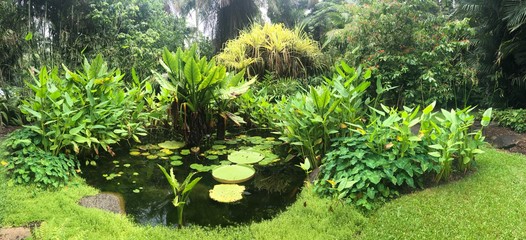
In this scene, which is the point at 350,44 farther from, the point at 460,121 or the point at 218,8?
the point at 218,8

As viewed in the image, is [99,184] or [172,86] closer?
[99,184]

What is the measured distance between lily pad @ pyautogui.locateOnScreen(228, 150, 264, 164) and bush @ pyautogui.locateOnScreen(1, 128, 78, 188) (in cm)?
161

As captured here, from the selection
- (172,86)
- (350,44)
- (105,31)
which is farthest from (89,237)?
(105,31)

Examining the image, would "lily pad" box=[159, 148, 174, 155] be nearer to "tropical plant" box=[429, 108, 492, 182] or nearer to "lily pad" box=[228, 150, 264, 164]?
"lily pad" box=[228, 150, 264, 164]

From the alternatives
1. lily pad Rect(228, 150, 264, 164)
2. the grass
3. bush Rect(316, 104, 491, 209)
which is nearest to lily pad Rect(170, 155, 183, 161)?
lily pad Rect(228, 150, 264, 164)

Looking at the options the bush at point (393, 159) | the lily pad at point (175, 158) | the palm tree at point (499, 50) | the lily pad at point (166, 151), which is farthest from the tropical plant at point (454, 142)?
the palm tree at point (499, 50)

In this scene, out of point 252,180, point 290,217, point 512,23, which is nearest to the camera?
point 290,217

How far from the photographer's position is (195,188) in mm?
3037

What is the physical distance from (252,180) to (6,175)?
7.07ft

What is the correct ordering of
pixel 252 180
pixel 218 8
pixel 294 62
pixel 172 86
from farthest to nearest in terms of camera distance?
1. pixel 218 8
2. pixel 294 62
3. pixel 172 86
4. pixel 252 180

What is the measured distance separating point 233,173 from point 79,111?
5.70 feet

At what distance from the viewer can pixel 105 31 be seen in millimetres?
8438

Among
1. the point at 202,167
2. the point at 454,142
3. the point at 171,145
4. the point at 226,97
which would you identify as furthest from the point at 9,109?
the point at 454,142

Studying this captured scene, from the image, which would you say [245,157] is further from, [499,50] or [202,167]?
[499,50]
